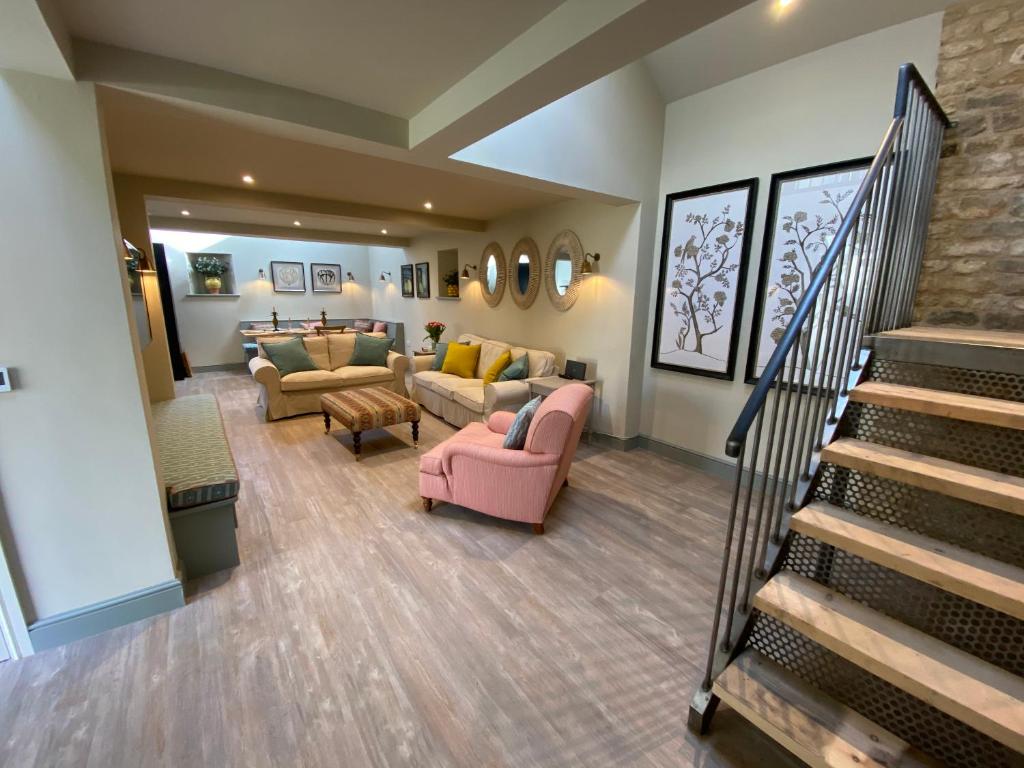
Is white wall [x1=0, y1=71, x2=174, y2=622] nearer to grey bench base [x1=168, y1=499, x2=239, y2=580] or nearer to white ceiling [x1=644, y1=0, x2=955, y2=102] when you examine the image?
grey bench base [x1=168, y1=499, x2=239, y2=580]

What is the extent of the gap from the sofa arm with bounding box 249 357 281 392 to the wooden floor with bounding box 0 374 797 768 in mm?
2182

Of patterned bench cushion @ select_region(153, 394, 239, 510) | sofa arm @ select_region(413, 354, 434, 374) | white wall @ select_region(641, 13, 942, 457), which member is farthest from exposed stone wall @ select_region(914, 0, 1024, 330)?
sofa arm @ select_region(413, 354, 434, 374)

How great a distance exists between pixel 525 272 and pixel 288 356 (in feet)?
9.81

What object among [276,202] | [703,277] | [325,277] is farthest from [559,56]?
[325,277]

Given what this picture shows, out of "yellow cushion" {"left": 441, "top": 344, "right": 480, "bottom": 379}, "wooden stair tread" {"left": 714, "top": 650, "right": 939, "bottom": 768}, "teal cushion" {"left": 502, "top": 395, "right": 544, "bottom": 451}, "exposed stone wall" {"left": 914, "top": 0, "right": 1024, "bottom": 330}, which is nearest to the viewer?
"wooden stair tread" {"left": 714, "top": 650, "right": 939, "bottom": 768}

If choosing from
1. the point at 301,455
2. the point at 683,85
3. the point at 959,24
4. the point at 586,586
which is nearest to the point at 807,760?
the point at 586,586

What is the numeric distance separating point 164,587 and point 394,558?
1036 millimetres

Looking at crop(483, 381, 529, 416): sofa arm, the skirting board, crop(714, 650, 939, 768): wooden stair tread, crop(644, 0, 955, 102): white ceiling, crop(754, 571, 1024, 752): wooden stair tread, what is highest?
crop(644, 0, 955, 102): white ceiling

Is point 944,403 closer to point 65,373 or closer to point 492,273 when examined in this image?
point 65,373

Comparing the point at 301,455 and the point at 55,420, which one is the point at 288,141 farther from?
the point at 301,455

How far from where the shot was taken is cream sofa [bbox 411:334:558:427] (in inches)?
161

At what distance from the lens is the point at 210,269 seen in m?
7.32

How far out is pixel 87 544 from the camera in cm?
173

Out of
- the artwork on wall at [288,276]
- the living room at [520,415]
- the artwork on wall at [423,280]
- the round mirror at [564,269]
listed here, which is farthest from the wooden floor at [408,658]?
the artwork on wall at [288,276]
